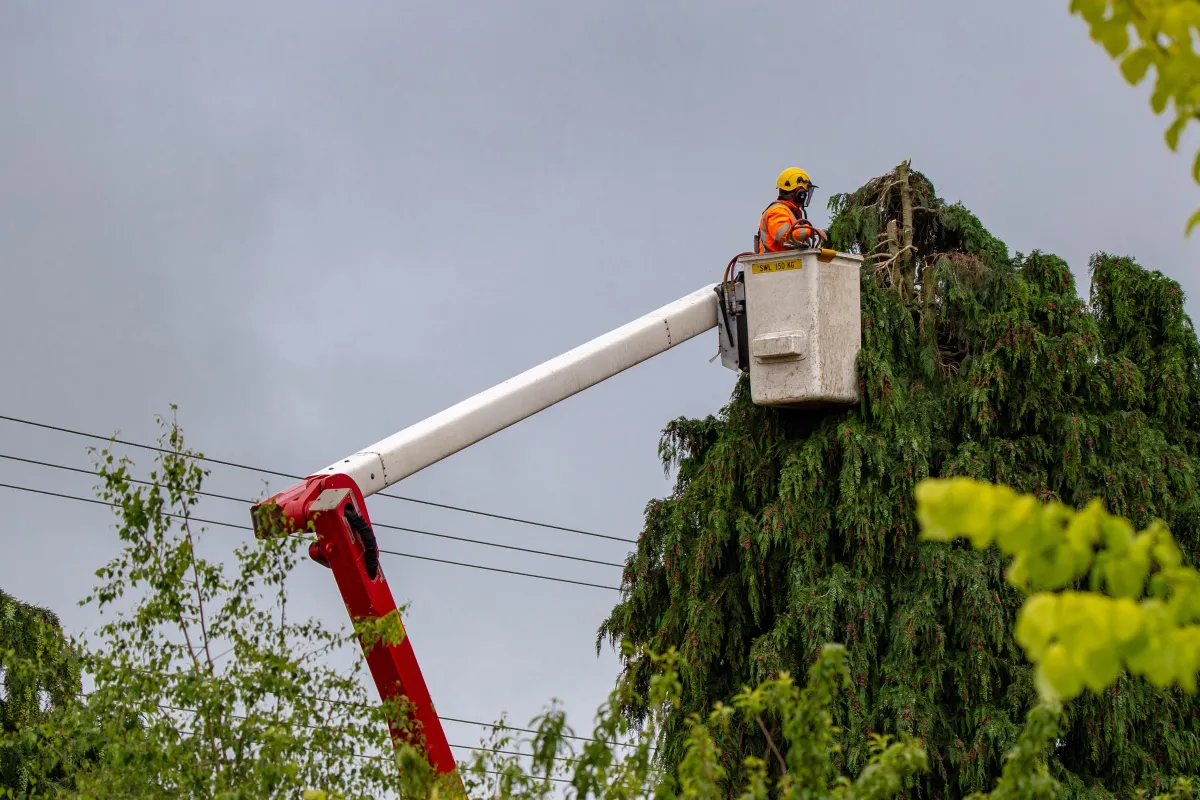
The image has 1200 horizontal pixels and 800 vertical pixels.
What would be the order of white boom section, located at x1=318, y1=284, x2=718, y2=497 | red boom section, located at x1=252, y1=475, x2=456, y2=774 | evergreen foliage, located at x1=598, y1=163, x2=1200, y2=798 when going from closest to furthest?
red boom section, located at x1=252, y1=475, x2=456, y2=774 → white boom section, located at x1=318, y1=284, x2=718, y2=497 → evergreen foliage, located at x1=598, y1=163, x2=1200, y2=798

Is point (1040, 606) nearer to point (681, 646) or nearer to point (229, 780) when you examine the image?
point (229, 780)

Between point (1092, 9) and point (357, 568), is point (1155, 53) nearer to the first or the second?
Answer: point (1092, 9)

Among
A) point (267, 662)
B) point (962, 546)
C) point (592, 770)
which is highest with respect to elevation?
point (962, 546)

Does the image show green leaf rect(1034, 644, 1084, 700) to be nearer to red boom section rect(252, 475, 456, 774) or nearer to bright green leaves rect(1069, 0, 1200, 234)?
bright green leaves rect(1069, 0, 1200, 234)

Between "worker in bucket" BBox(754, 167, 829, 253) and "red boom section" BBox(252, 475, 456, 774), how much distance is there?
15.6 feet

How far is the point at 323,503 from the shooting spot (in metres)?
10.0

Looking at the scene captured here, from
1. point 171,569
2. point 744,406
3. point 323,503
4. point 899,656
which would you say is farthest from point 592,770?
point 744,406

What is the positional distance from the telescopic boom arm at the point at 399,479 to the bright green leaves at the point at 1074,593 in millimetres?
6182

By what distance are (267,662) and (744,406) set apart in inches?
293

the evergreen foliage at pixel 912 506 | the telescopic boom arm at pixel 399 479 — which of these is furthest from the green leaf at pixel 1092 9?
the evergreen foliage at pixel 912 506

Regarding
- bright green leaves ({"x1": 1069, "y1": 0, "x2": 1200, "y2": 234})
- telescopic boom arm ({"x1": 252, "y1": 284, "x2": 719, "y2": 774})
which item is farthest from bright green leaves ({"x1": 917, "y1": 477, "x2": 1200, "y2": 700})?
telescopic boom arm ({"x1": 252, "y1": 284, "x2": 719, "y2": 774})

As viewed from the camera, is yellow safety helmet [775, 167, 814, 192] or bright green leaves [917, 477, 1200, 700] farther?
yellow safety helmet [775, 167, 814, 192]

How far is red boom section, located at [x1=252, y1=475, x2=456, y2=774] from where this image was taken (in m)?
9.98

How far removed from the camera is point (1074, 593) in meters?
2.87
